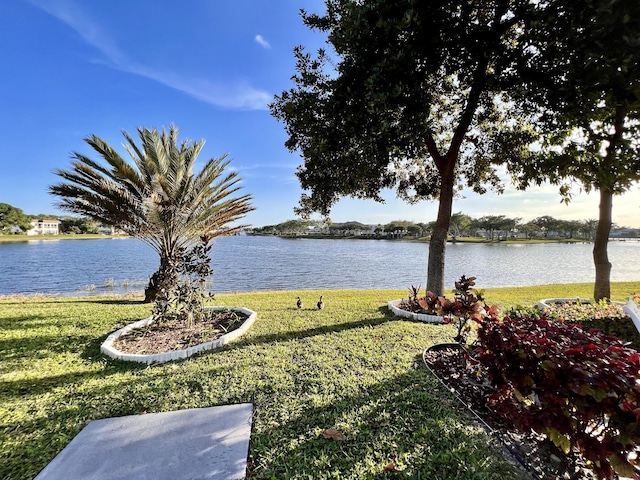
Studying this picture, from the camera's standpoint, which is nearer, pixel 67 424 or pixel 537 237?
pixel 67 424

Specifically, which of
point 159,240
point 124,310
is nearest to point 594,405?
point 124,310

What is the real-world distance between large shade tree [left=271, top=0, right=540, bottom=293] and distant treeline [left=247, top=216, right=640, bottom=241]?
218ft

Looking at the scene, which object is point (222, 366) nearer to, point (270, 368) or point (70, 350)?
point (270, 368)

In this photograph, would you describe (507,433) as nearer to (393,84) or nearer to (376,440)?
(376,440)

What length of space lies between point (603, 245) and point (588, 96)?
4134 mm

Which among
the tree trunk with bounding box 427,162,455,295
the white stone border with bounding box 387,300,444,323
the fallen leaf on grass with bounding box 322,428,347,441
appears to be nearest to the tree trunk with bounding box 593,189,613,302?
the tree trunk with bounding box 427,162,455,295

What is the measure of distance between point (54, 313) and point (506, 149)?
11447 mm

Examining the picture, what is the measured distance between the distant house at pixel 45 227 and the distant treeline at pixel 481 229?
179 feet

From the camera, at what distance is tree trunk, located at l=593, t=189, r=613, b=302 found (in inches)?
273

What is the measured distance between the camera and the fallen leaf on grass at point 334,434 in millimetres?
2436

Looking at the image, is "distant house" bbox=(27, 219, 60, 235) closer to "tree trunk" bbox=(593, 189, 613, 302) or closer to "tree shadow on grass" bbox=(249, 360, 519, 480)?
"tree shadow on grass" bbox=(249, 360, 519, 480)

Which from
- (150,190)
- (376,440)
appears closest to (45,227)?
(150,190)

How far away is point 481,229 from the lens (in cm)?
8669

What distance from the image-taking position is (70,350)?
177 inches
